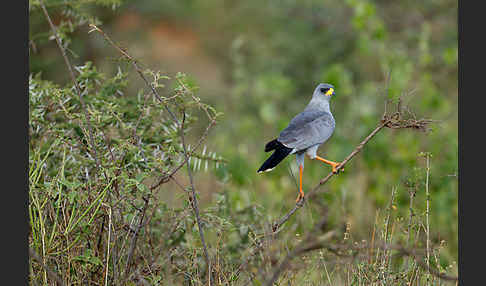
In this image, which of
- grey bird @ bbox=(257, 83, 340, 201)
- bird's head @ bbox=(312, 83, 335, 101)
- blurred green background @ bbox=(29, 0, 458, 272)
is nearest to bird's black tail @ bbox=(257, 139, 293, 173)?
grey bird @ bbox=(257, 83, 340, 201)

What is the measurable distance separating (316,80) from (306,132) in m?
6.94

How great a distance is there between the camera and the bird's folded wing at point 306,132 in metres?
3.43

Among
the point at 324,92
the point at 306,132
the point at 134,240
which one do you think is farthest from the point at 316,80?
the point at 134,240

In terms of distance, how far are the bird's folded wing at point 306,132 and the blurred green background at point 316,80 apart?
422mm

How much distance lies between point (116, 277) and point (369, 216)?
14.8 feet

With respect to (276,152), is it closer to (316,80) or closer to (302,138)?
(302,138)

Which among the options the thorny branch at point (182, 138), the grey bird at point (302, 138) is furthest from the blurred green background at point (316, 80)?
the grey bird at point (302, 138)

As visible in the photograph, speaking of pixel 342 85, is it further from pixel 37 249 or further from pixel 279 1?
pixel 37 249

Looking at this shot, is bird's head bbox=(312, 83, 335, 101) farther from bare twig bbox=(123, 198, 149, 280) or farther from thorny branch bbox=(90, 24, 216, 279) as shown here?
bare twig bbox=(123, 198, 149, 280)

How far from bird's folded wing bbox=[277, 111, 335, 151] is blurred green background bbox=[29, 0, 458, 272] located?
42 centimetres

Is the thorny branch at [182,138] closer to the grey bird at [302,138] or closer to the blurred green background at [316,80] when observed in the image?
the blurred green background at [316,80]

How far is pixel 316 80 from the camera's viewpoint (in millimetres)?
10273

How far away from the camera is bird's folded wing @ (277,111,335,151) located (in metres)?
3.43

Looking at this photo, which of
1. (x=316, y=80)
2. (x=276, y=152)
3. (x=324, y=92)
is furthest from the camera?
(x=316, y=80)
